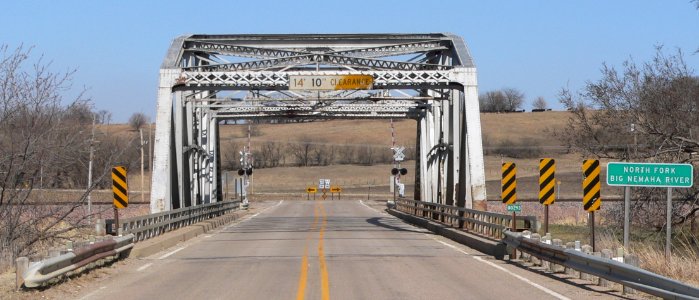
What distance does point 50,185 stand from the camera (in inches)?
968

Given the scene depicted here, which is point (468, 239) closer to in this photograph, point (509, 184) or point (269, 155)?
point (509, 184)

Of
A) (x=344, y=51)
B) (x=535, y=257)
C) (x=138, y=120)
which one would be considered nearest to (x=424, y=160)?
(x=344, y=51)

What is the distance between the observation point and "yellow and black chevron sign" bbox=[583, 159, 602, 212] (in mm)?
18984

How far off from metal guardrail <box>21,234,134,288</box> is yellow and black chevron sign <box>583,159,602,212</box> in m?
9.55

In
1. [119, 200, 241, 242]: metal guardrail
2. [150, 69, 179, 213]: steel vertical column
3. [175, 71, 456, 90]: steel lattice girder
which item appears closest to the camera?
[119, 200, 241, 242]: metal guardrail

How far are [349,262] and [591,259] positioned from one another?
6.25m

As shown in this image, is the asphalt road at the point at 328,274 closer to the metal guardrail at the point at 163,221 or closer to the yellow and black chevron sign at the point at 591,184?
the metal guardrail at the point at 163,221

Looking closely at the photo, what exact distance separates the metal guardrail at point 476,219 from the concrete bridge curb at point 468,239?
362 mm

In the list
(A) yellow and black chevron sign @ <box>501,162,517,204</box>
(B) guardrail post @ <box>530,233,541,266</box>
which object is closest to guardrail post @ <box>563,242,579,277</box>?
(B) guardrail post @ <box>530,233,541,266</box>

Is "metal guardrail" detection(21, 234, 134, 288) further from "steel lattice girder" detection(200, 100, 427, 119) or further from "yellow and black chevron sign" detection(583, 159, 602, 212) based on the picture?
"steel lattice girder" detection(200, 100, 427, 119)

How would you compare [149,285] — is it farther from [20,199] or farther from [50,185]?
[50,185]

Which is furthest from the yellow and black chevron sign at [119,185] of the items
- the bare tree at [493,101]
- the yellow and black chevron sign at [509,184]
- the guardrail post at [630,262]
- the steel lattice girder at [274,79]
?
the bare tree at [493,101]

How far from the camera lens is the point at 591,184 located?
1920cm

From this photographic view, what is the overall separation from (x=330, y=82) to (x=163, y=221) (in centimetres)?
780
